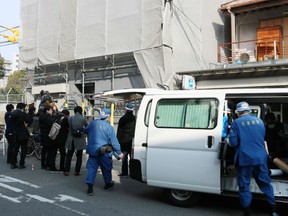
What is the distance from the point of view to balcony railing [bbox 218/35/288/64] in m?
13.1

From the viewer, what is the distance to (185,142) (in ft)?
18.1

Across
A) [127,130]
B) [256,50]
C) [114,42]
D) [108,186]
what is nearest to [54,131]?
[127,130]

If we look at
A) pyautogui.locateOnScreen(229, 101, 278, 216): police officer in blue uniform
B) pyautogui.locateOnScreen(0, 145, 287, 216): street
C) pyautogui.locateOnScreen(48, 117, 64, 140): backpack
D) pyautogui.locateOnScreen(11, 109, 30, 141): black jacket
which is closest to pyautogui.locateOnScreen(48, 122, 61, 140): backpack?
pyautogui.locateOnScreen(48, 117, 64, 140): backpack

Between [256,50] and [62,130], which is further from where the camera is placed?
[256,50]

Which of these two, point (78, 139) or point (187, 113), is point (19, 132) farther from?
point (187, 113)

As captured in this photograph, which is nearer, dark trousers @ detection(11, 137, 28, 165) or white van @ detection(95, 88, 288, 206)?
white van @ detection(95, 88, 288, 206)

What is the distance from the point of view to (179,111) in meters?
5.75

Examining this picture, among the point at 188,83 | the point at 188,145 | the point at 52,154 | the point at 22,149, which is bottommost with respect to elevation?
the point at 52,154

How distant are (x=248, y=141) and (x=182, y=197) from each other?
158 cm

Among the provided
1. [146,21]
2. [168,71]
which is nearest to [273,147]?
[168,71]

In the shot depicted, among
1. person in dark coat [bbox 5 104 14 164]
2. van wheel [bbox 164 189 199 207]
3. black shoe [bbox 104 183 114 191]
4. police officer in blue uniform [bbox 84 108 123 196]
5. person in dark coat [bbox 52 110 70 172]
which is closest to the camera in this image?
van wheel [bbox 164 189 199 207]

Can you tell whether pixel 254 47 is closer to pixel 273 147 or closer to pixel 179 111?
pixel 273 147

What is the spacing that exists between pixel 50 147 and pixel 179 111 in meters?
4.59

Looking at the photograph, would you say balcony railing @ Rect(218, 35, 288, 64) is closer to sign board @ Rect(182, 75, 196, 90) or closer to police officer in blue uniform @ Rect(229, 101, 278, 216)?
sign board @ Rect(182, 75, 196, 90)
